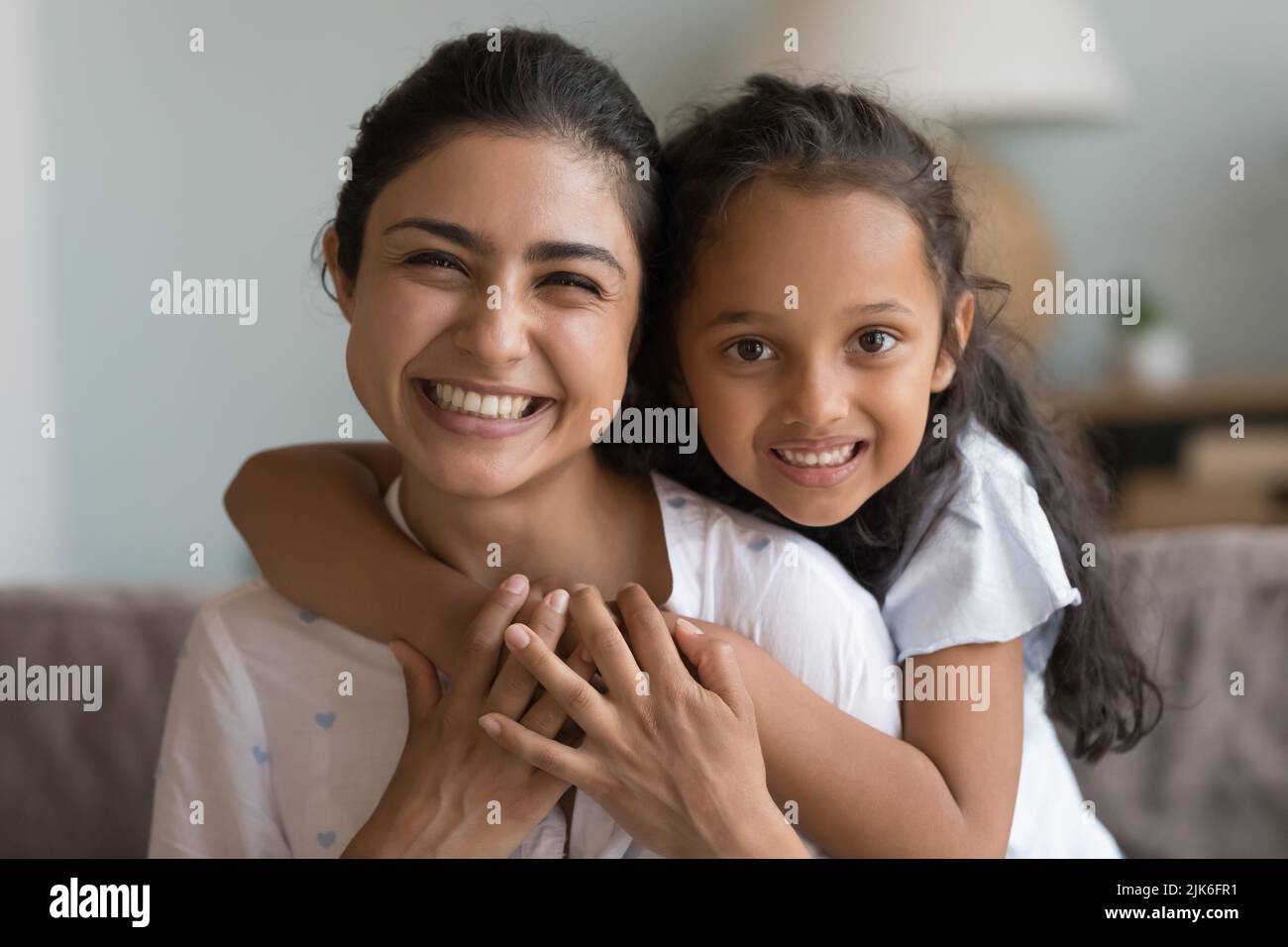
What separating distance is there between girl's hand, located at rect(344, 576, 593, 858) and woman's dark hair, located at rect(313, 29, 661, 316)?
273 mm

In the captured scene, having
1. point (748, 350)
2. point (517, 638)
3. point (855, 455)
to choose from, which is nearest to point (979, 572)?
point (855, 455)

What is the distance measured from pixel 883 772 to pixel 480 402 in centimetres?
37

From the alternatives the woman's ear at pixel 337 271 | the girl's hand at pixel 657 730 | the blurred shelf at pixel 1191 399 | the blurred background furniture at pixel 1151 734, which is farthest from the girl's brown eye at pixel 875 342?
the blurred shelf at pixel 1191 399

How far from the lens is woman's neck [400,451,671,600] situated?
94 cm

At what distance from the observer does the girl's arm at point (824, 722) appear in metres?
0.85

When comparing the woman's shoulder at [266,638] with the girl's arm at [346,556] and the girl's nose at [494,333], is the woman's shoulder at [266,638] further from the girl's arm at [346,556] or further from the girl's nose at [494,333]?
the girl's nose at [494,333]

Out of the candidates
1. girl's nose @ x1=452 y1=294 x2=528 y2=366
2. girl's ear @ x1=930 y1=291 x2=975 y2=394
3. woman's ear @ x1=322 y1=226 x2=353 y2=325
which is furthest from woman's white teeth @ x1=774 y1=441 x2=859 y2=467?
woman's ear @ x1=322 y1=226 x2=353 y2=325

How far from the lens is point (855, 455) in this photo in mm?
923

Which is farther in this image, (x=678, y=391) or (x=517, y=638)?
(x=678, y=391)

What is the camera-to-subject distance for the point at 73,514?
257cm

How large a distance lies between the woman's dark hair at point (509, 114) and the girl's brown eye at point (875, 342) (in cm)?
16

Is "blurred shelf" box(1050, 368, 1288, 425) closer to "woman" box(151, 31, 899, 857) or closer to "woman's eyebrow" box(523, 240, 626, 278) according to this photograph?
"woman" box(151, 31, 899, 857)

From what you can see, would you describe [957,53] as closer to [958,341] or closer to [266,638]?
[958,341]
